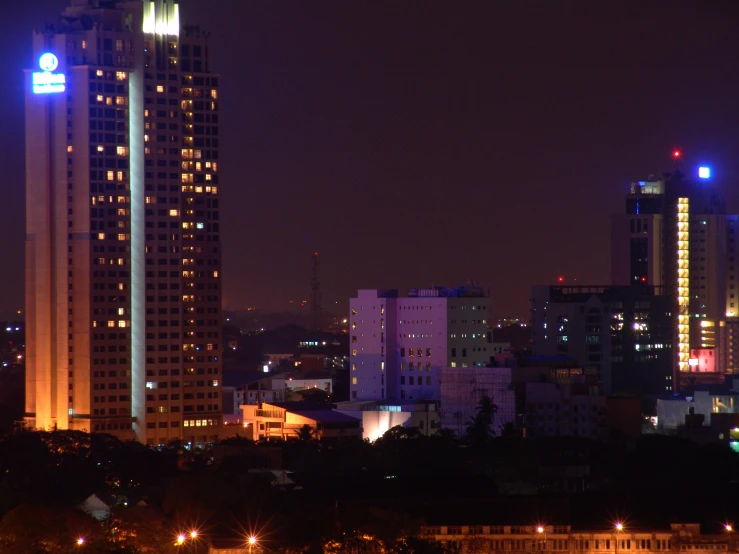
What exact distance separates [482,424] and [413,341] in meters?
19.2

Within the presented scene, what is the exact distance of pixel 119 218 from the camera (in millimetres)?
106375

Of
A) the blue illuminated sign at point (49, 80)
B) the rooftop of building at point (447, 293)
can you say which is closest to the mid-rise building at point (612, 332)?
the rooftop of building at point (447, 293)

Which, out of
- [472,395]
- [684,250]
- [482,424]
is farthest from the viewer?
[684,250]

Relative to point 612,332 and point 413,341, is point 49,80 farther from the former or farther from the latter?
point 612,332

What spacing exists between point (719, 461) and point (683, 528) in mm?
20346

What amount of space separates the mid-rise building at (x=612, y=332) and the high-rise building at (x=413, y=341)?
31.2 feet

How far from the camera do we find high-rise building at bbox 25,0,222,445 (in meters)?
104

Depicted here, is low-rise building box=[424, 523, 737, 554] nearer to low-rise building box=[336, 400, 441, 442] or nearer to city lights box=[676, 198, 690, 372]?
low-rise building box=[336, 400, 441, 442]

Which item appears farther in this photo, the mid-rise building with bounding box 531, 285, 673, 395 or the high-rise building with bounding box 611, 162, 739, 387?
the high-rise building with bounding box 611, 162, 739, 387

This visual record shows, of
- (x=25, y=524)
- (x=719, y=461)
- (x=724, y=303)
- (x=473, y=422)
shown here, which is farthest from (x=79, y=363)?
(x=724, y=303)

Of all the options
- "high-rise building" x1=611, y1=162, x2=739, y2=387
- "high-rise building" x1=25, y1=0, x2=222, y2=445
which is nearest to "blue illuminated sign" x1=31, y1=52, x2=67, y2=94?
"high-rise building" x1=25, y1=0, x2=222, y2=445

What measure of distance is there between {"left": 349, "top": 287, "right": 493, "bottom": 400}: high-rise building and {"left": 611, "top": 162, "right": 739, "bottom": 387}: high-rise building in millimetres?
37756

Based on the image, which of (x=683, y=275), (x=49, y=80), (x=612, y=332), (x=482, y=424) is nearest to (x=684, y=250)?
(x=683, y=275)

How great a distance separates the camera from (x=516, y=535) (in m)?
65.0
